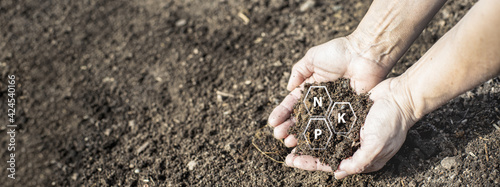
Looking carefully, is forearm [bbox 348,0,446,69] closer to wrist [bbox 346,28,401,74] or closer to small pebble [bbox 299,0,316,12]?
wrist [bbox 346,28,401,74]

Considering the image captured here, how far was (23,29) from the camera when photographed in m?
4.17

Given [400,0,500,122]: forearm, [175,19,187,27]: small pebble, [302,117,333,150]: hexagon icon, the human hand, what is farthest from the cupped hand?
[175,19,187,27]: small pebble

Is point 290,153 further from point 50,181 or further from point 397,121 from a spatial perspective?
point 50,181

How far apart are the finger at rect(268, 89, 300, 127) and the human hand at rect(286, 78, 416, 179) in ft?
1.16

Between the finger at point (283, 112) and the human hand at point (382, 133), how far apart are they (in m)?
0.35

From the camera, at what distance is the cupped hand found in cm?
237

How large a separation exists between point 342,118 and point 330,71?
37 cm

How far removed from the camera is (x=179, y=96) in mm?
3170

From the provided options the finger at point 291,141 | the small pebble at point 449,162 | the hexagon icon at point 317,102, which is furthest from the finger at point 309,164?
the small pebble at point 449,162

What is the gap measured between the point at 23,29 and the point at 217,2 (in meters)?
2.10

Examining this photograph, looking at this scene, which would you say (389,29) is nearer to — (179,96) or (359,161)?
(359,161)

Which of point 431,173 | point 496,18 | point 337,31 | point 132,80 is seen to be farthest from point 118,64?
point 496,18

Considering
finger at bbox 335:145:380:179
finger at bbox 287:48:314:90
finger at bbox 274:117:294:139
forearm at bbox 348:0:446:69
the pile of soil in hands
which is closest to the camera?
finger at bbox 335:145:380:179

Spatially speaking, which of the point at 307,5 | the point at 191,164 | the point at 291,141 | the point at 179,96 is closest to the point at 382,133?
the point at 291,141
